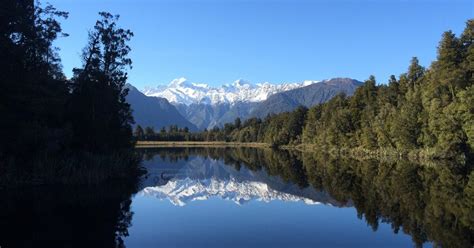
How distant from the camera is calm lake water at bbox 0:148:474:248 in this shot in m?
21.0

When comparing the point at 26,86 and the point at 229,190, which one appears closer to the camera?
the point at 26,86

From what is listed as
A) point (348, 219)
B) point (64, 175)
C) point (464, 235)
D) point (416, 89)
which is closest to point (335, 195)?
point (348, 219)

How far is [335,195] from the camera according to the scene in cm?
3700

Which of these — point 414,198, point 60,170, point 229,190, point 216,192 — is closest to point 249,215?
point 414,198

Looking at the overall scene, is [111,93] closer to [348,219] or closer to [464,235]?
[348,219]

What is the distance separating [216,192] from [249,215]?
13.6m

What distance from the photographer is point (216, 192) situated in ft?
138

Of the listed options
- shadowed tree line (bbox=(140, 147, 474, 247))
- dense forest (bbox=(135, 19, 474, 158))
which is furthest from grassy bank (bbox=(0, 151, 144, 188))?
dense forest (bbox=(135, 19, 474, 158))

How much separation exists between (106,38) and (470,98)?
46.0 m

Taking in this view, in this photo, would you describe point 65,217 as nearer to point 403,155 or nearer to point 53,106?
point 53,106

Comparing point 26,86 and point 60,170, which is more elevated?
point 26,86

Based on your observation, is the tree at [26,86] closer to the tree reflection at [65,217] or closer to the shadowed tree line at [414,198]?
the tree reflection at [65,217]

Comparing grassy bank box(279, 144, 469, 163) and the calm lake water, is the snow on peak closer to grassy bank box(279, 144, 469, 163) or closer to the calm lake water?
the calm lake water

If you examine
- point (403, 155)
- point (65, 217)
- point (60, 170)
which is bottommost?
point (65, 217)
